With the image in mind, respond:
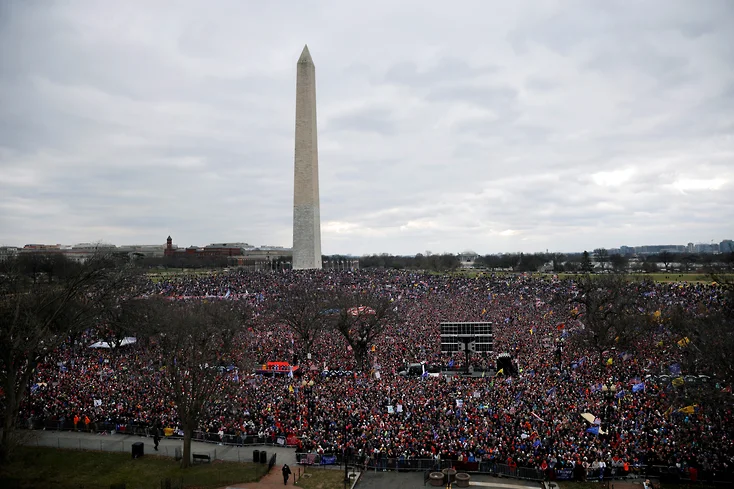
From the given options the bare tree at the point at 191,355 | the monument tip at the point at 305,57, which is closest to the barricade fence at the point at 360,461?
the bare tree at the point at 191,355

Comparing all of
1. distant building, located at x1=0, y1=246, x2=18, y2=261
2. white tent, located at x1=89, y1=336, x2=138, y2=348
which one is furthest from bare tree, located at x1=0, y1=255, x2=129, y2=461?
distant building, located at x1=0, y1=246, x2=18, y2=261

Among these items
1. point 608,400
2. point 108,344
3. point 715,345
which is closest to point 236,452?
point 608,400

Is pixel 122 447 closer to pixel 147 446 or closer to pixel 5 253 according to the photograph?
pixel 147 446

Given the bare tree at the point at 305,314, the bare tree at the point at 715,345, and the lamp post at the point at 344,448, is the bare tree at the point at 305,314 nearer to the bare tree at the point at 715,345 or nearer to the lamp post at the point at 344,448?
the lamp post at the point at 344,448

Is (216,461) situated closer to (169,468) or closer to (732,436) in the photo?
(169,468)

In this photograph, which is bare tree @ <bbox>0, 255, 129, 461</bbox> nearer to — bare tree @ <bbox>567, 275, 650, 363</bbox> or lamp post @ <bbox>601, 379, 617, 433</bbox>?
lamp post @ <bbox>601, 379, 617, 433</bbox>

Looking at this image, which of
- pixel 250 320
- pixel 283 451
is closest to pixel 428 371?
pixel 283 451
